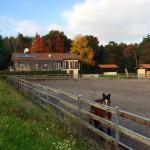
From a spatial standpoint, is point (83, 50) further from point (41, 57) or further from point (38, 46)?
point (41, 57)

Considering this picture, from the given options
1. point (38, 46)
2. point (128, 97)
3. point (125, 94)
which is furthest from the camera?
point (38, 46)

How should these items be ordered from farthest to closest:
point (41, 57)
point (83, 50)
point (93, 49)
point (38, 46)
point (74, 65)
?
point (93, 49), point (38, 46), point (83, 50), point (74, 65), point (41, 57)

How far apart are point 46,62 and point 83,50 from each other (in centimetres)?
1594

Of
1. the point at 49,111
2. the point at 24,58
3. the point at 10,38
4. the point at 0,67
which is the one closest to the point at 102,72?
the point at 24,58

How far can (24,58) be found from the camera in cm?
12131

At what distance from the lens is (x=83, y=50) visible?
5330 inches

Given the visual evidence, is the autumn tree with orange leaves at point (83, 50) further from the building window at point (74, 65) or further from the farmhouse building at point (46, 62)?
the building window at point (74, 65)

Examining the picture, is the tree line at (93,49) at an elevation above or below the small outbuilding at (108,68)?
above

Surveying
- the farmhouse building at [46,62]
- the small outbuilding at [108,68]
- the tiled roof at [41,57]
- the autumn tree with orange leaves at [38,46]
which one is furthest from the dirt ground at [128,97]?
the autumn tree with orange leaves at [38,46]

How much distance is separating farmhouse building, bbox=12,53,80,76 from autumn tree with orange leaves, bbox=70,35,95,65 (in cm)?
641

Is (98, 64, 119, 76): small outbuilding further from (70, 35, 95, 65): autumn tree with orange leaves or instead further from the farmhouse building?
the farmhouse building

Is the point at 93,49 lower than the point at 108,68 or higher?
higher

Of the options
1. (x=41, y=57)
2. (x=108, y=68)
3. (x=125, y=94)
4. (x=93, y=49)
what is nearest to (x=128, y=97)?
(x=125, y=94)

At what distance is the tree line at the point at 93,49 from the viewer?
440 ft
